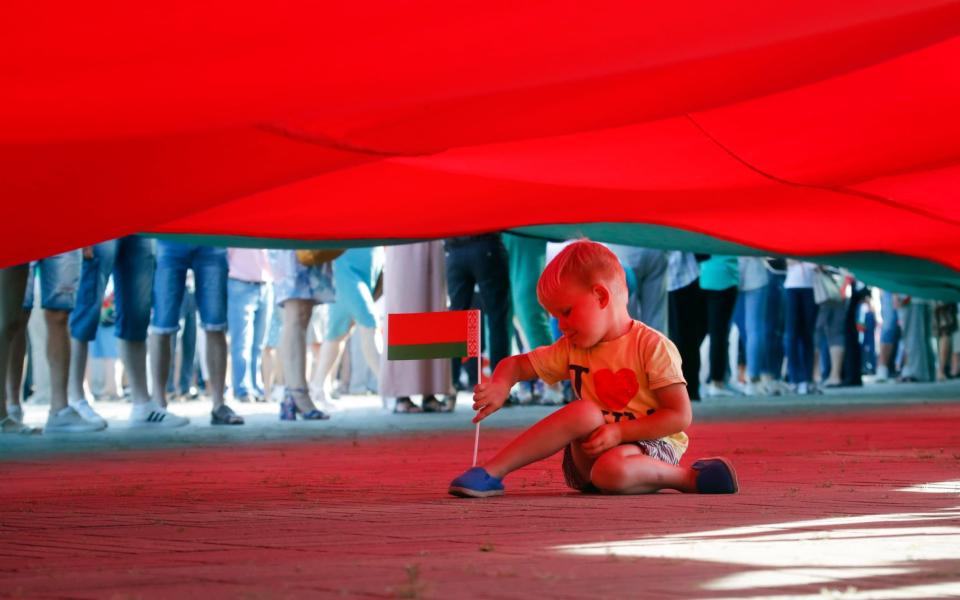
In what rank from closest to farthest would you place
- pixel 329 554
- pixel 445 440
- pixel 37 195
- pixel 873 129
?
pixel 329 554, pixel 37 195, pixel 873 129, pixel 445 440

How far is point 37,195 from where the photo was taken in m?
3.12

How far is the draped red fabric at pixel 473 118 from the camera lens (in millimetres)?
2242

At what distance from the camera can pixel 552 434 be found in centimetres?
274

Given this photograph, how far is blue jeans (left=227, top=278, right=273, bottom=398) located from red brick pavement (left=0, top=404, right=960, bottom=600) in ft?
14.8

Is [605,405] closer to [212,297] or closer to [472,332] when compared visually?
[472,332]

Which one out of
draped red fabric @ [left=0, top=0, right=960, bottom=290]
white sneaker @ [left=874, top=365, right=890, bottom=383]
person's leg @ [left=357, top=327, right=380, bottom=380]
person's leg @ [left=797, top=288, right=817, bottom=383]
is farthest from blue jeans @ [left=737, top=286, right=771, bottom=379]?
draped red fabric @ [left=0, top=0, right=960, bottom=290]

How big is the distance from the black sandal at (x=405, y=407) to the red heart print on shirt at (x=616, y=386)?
4.96m

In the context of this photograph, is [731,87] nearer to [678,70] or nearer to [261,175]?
[678,70]

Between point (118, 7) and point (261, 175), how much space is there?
1.37 meters

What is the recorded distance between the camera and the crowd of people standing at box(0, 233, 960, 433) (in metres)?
6.02

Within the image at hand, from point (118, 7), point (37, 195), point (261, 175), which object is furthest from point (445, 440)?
point (118, 7)

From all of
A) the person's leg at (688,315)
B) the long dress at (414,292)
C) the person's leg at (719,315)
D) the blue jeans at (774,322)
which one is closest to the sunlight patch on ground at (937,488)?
the long dress at (414,292)

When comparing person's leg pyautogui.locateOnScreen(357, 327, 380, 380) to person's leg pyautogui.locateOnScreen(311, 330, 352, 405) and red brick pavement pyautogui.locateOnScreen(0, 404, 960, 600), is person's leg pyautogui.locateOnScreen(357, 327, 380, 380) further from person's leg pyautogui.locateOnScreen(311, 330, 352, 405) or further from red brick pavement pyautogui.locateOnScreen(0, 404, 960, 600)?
red brick pavement pyautogui.locateOnScreen(0, 404, 960, 600)

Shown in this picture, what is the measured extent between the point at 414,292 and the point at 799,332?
173 inches
